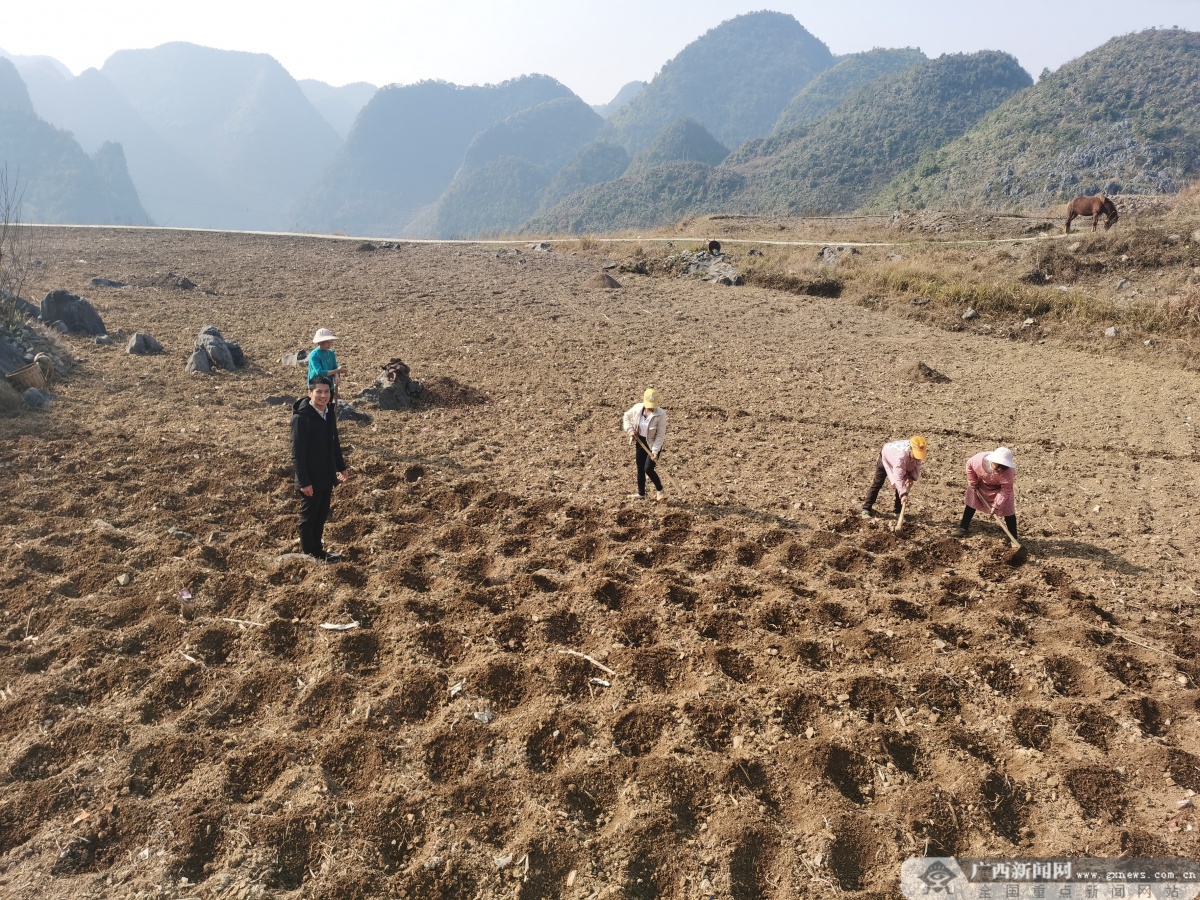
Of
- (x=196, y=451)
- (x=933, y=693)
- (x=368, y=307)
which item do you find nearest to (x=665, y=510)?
(x=933, y=693)

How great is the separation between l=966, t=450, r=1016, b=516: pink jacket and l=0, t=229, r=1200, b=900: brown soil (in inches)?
16.1

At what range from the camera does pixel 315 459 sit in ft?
16.1

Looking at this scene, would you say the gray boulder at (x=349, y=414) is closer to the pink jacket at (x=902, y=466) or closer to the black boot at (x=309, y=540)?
the black boot at (x=309, y=540)

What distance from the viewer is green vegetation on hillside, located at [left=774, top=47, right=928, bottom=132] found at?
92.1m

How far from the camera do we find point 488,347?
39.0 ft

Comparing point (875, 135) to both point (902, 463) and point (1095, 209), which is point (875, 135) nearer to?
point (1095, 209)

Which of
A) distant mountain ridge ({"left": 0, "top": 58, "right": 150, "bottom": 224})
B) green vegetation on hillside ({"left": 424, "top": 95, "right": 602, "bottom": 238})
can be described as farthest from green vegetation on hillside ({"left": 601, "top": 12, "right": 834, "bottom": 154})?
distant mountain ridge ({"left": 0, "top": 58, "right": 150, "bottom": 224})

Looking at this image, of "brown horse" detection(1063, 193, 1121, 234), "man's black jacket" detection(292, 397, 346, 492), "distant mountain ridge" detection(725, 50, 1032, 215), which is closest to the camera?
"man's black jacket" detection(292, 397, 346, 492)

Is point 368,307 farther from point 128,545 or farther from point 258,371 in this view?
point 128,545

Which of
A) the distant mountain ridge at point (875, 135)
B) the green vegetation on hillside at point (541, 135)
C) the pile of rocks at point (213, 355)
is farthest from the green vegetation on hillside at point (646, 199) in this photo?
the green vegetation on hillside at point (541, 135)

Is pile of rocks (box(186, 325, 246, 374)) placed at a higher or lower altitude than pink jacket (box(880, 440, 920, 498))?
higher

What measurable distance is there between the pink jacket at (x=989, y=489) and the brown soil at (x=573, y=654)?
41 centimetres

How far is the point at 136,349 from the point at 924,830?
12.2 metres

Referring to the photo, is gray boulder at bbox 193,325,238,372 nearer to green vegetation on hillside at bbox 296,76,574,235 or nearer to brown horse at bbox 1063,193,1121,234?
brown horse at bbox 1063,193,1121,234
